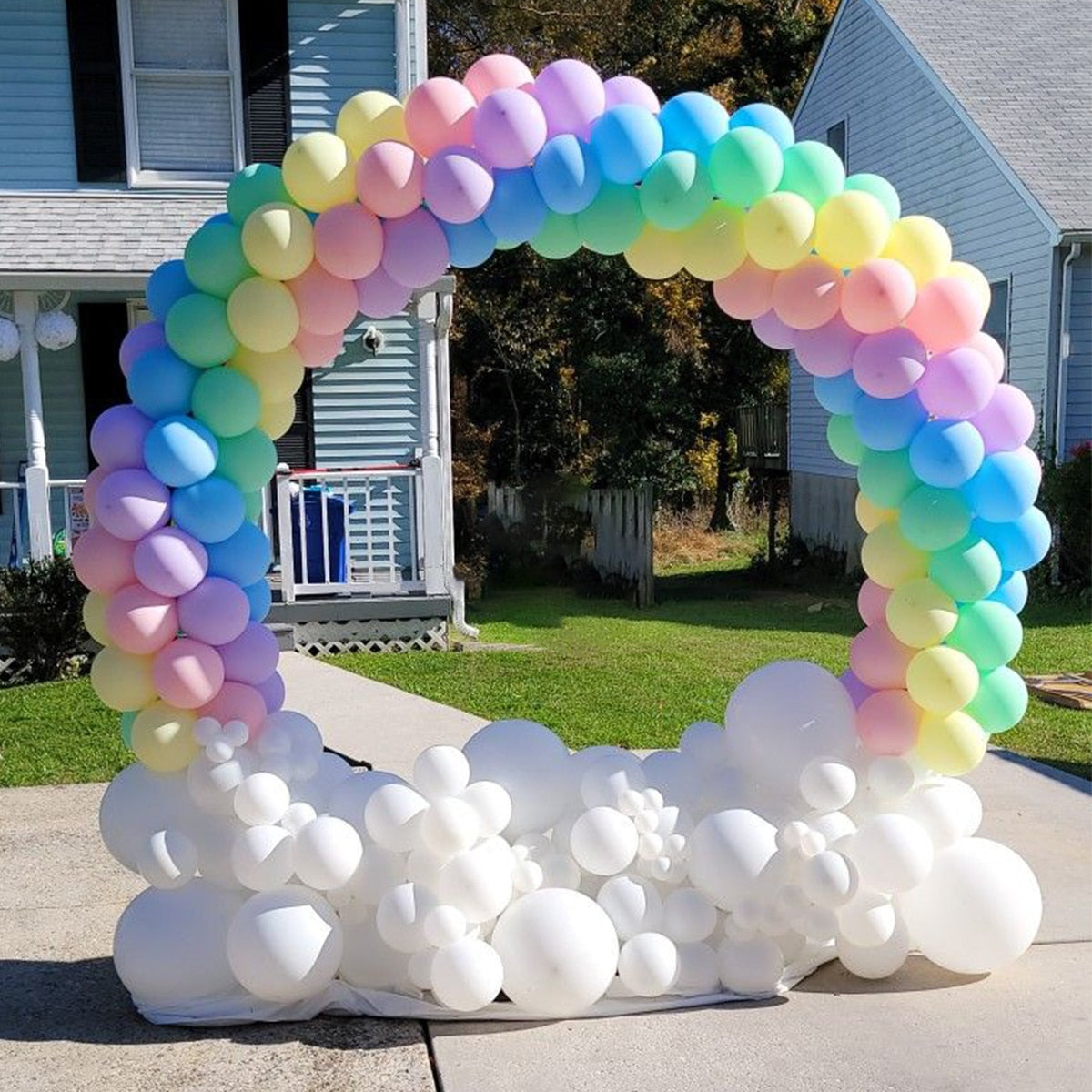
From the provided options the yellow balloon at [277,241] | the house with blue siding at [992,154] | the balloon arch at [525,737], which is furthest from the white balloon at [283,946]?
the house with blue siding at [992,154]

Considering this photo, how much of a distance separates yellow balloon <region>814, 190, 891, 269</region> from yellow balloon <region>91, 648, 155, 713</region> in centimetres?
244

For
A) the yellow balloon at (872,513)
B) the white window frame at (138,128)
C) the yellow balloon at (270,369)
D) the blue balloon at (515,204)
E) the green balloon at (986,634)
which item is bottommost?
the green balloon at (986,634)

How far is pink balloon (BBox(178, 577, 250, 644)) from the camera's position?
12.8 feet

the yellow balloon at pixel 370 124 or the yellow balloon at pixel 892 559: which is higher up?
the yellow balloon at pixel 370 124

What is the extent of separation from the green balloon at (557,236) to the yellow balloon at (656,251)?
0.18 metres

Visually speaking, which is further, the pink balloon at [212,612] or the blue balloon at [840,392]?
the blue balloon at [840,392]

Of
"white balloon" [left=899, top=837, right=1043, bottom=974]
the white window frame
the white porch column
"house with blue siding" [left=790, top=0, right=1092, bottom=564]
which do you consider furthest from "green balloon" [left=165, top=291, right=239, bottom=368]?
"house with blue siding" [left=790, top=0, right=1092, bottom=564]

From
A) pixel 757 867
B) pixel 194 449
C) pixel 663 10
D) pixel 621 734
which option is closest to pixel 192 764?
pixel 194 449

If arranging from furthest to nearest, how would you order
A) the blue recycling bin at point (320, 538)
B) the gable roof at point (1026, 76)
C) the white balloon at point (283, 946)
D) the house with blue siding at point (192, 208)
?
the gable roof at point (1026, 76), the house with blue siding at point (192, 208), the blue recycling bin at point (320, 538), the white balloon at point (283, 946)

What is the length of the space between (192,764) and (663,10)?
24808mm

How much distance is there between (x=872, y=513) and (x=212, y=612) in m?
2.17

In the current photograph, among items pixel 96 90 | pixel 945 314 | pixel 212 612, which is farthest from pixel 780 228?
pixel 96 90

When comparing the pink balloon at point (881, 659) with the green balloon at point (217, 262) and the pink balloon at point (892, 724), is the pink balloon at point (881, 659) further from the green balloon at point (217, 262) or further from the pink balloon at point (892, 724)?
the green balloon at point (217, 262)

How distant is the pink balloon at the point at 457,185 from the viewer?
3.83 metres
